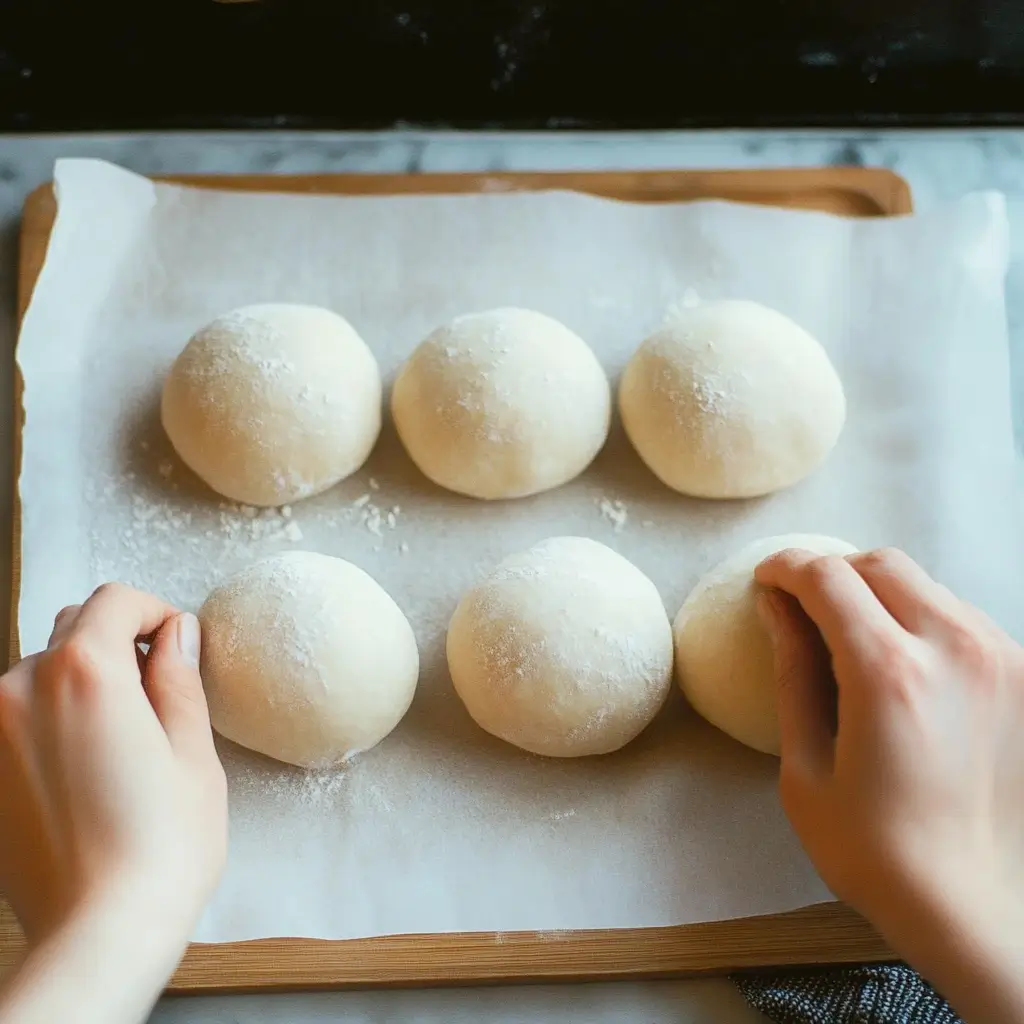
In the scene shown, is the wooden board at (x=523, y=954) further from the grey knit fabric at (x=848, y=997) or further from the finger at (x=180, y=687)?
the finger at (x=180, y=687)

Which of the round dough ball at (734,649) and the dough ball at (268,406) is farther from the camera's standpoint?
the dough ball at (268,406)

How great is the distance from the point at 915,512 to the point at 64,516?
921 millimetres

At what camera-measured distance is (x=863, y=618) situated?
2.98 feet

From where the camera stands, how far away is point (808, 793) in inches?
35.8

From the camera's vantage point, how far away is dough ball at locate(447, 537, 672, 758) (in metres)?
1.02

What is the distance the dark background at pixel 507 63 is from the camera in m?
1.29

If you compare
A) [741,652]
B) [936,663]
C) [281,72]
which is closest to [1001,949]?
[936,663]

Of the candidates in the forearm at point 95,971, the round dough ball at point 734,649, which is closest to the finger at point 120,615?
the forearm at point 95,971

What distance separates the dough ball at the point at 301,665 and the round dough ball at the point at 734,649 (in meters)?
0.29

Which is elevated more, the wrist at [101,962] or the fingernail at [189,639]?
the fingernail at [189,639]

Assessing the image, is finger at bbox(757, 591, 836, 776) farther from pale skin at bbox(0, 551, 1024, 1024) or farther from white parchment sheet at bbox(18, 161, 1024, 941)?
white parchment sheet at bbox(18, 161, 1024, 941)

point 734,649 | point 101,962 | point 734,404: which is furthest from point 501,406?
point 101,962

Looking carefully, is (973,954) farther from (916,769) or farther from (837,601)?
(837,601)

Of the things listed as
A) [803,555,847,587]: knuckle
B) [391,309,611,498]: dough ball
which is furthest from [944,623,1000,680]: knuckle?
[391,309,611,498]: dough ball
